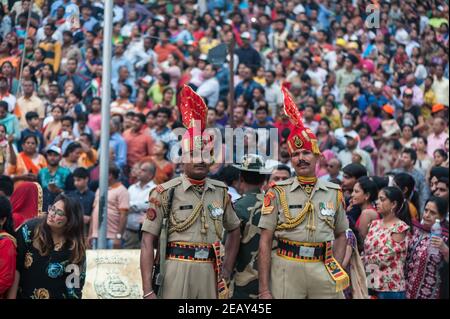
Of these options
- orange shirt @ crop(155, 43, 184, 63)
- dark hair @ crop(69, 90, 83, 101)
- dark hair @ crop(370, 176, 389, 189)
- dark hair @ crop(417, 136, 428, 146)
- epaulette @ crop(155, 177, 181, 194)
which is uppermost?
orange shirt @ crop(155, 43, 184, 63)

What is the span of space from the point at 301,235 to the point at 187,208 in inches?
37.1

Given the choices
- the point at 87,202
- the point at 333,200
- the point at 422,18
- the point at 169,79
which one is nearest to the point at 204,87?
the point at 169,79

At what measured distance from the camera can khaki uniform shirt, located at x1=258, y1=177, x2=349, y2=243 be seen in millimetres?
8797

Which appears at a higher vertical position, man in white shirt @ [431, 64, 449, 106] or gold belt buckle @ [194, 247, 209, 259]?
man in white shirt @ [431, 64, 449, 106]

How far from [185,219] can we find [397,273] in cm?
263

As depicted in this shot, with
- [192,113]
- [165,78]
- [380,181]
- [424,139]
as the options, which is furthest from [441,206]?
[165,78]

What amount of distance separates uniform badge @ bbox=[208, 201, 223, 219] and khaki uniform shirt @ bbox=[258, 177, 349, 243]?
0.34m

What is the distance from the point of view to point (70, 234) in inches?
345

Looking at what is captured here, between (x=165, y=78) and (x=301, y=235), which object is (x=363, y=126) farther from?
(x=301, y=235)

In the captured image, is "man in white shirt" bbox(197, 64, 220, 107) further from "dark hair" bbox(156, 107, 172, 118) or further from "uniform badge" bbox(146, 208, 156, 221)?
"uniform badge" bbox(146, 208, 156, 221)

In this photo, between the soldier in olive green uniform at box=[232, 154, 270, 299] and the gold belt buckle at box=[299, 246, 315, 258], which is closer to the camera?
the gold belt buckle at box=[299, 246, 315, 258]

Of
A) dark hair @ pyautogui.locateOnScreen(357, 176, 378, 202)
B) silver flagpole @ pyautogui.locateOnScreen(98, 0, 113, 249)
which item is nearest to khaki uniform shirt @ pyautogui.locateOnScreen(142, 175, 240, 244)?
dark hair @ pyautogui.locateOnScreen(357, 176, 378, 202)

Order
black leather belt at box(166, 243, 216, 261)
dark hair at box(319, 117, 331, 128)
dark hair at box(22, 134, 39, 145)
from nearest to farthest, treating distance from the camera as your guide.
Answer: black leather belt at box(166, 243, 216, 261)
dark hair at box(22, 134, 39, 145)
dark hair at box(319, 117, 331, 128)
